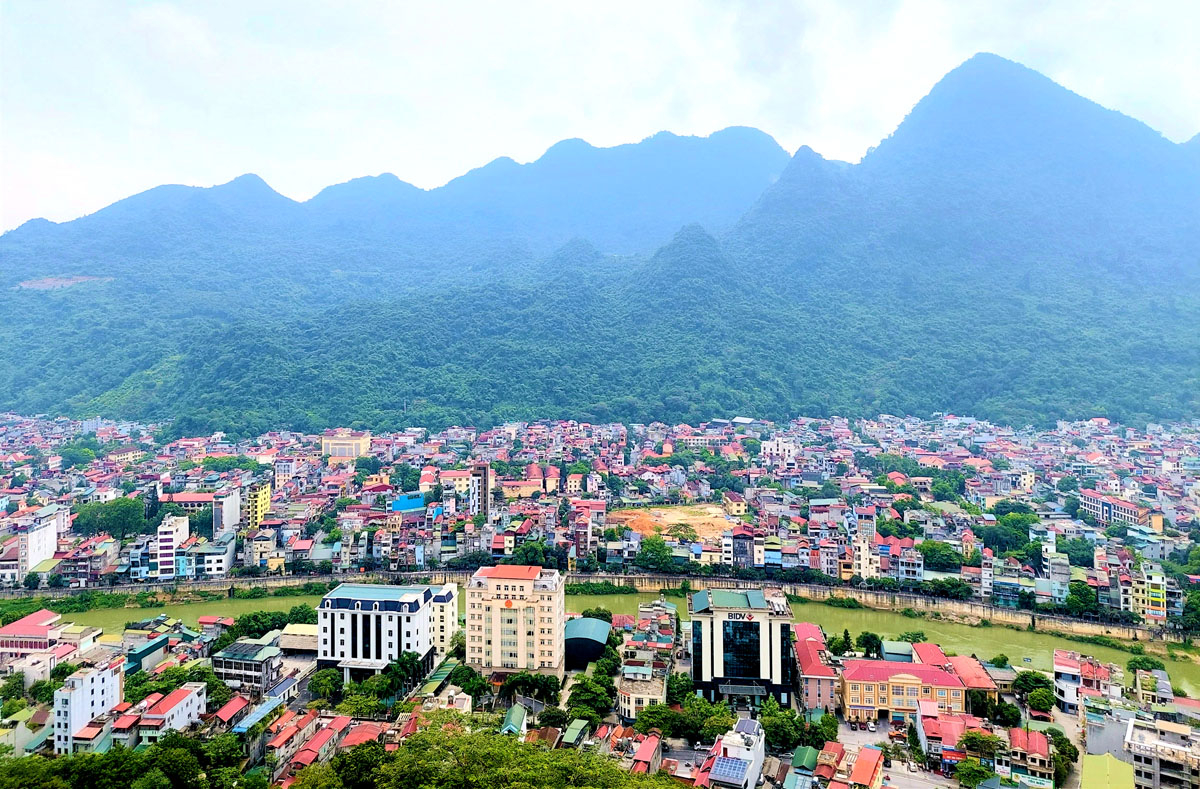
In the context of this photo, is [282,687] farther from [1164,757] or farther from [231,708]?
[1164,757]

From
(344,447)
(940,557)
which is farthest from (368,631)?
(344,447)

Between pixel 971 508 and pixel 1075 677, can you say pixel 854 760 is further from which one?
pixel 971 508

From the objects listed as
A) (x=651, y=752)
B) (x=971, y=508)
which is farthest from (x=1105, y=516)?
(x=651, y=752)

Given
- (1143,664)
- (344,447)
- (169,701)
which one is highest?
(344,447)

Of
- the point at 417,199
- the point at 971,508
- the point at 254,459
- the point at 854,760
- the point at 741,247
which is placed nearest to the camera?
the point at 854,760

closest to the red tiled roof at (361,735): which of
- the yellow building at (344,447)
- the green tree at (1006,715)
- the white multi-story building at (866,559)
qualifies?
the green tree at (1006,715)
